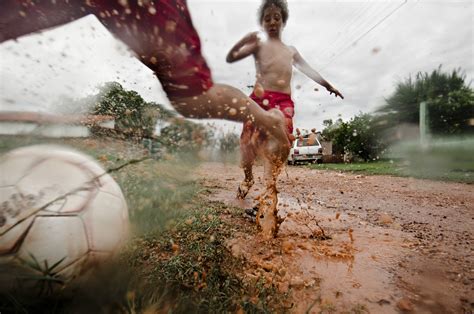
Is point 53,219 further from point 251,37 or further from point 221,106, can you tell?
point 251,37

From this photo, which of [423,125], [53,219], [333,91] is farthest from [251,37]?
[423,125]

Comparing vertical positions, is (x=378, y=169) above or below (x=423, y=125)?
below

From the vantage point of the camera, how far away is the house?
64.8 inches

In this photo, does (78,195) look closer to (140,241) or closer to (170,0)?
(140,241)

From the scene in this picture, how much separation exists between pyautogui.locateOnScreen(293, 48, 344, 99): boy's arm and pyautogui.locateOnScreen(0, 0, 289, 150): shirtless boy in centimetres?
174

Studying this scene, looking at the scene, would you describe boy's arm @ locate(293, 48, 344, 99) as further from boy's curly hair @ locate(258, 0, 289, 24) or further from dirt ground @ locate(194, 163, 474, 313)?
dirt ground @ locate(194, 163, 474, 313)

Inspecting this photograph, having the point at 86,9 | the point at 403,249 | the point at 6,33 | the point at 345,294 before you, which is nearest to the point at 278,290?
the point at 345,294

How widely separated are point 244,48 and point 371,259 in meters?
2.25

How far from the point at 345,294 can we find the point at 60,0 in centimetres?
217

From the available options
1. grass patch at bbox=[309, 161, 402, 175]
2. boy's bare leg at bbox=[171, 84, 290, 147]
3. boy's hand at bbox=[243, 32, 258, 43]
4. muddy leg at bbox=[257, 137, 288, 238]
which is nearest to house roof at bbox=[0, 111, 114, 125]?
boy's bare leg at bbox=[171, 84, 290, 147]

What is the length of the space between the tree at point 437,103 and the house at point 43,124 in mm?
6376

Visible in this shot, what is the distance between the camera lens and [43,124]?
6.16 feet

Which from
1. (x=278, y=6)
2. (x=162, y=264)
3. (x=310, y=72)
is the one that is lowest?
(x=162, y=264)

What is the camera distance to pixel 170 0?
174 centimetres
